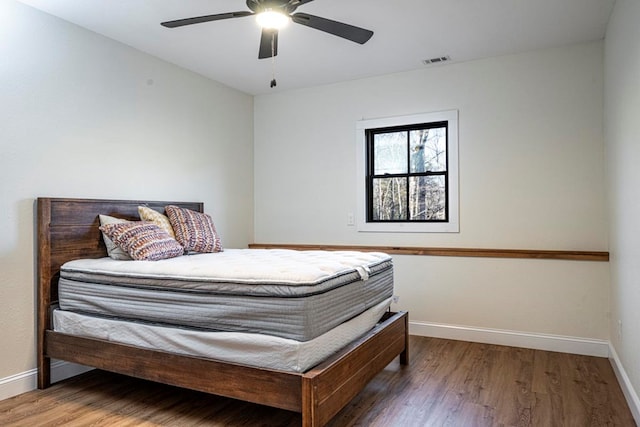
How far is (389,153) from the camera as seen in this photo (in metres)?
4.37

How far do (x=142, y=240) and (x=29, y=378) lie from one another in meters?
1.10

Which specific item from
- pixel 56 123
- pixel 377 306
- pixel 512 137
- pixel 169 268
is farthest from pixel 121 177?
pixel 512 137

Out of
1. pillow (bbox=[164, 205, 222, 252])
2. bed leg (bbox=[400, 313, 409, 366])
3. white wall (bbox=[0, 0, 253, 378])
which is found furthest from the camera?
pillow (bbox=[164, 205, 222, 252])

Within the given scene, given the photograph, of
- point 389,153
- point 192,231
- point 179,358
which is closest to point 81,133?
point 192,231

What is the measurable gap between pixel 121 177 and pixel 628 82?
3417mm

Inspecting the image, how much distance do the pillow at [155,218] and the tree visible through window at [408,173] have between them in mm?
1936

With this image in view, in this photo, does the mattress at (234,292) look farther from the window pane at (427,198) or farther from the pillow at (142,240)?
the window pane at (427,198)

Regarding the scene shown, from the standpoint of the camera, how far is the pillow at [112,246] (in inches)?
119

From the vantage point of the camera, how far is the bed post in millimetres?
2799

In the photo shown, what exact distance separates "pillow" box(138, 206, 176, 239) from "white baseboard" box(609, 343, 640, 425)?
3.10 m

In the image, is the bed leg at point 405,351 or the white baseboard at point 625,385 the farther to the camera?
the bed leg at point 405,351

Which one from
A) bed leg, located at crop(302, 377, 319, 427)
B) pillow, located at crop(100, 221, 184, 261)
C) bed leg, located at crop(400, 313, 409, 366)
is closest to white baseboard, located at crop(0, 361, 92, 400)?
pillow, located at crop(100, 221, 184, 261)

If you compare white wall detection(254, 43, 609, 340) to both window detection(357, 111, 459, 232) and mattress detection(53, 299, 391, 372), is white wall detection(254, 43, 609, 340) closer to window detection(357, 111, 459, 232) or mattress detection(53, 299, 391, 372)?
window detection(357, 111, 459, 232)

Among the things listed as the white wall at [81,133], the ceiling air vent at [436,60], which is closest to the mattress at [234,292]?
the white wall at [81,133]
